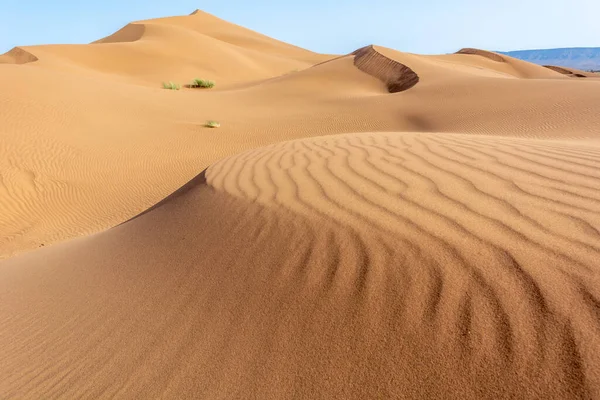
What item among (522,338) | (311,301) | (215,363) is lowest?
(215,363)

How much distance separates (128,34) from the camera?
4606cm

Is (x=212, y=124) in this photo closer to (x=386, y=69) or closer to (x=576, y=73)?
(x=386, y=69)

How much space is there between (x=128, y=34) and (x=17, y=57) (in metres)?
17.8

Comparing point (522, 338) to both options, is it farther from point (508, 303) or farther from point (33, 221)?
point (33, 221)

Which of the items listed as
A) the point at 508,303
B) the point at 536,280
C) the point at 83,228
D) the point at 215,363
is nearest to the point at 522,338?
the point at 508,303

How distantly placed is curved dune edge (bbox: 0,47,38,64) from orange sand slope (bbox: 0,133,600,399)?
31.5 metres

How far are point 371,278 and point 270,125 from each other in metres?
10.8

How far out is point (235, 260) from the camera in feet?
8.52

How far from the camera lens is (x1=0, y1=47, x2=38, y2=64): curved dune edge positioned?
94.9ft

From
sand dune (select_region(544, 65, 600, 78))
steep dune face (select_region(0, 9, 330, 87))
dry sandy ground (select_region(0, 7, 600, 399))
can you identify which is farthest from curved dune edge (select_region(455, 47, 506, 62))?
dry sandy ground (select_region(0, 7, 600, 399))

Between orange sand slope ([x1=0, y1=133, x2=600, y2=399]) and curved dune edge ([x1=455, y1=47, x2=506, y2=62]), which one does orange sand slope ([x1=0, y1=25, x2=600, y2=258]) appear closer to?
→ orange sand slope ([x1=0, y1=133, x2=600, y2=399])

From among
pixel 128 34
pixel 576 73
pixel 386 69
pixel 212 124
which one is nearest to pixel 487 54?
pixel 576 73

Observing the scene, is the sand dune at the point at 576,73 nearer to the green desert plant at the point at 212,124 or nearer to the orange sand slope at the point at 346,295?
the green desert plant at the point at 212,124

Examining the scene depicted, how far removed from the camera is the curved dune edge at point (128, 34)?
144 feet
